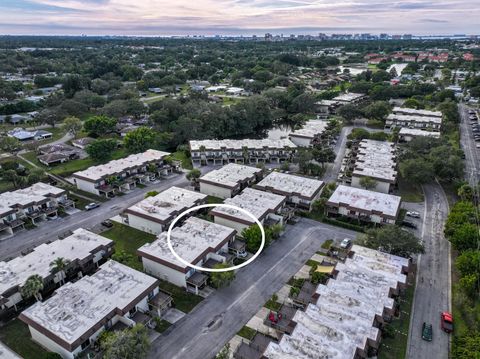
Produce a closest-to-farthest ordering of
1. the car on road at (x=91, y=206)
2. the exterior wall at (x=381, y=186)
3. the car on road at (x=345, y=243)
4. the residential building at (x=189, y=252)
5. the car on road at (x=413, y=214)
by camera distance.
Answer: the residential building at (x=189, y=252), the car on road at (x=345, y=243), the car on road at (x=413, y=214), the car on road at (x=91, y=206), the exterior wall at (x=381, y=186)

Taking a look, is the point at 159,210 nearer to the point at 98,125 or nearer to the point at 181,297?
the point at 181,297

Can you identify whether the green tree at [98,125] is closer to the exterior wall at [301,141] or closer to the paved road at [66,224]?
the paved road at [66,224]

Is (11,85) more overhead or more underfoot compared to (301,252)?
more overhead

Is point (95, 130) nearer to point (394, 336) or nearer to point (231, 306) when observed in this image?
point (231, 306)

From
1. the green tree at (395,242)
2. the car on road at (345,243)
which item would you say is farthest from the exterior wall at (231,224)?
the green tree at (395,242)

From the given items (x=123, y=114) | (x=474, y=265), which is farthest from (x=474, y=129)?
(x=123, y=114)

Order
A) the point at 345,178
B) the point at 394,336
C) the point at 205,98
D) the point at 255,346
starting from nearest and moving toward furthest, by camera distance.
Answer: the point at 255,346 → the point at 394,336 → the point at 345,178 → the point at 205,98

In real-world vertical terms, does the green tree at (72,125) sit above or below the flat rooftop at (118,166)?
above
